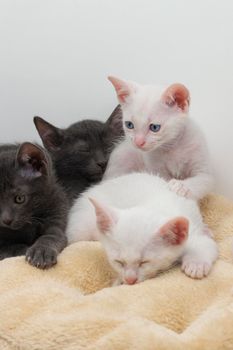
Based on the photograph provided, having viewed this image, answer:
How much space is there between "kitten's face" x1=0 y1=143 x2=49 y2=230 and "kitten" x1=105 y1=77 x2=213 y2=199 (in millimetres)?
367

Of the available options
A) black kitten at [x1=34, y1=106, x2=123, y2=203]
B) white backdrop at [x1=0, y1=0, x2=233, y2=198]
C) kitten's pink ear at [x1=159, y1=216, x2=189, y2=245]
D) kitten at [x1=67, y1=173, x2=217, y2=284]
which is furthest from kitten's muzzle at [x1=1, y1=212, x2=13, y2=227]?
white backdrop at [x1=0, y1=0, x2=233, y2=198]

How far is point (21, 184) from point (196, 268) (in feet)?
2.25

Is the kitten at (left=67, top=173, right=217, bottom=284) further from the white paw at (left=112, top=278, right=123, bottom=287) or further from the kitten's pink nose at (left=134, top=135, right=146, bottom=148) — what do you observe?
the kitten's pink nose at (left=134, top=135, right=146, bottom=148)

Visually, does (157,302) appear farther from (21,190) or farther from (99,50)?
(99,50)

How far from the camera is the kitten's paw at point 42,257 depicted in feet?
5.32

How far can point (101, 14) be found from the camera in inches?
96.3

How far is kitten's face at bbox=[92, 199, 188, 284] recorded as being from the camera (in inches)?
60.5

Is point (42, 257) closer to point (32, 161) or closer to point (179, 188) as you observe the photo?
point (32, 161)

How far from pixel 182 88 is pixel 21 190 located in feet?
2.19

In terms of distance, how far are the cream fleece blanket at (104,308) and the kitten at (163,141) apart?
0.41m

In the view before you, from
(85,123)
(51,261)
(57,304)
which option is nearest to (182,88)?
(85,123)

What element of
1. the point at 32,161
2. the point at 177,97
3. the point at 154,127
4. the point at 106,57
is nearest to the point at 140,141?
the point at 154,127

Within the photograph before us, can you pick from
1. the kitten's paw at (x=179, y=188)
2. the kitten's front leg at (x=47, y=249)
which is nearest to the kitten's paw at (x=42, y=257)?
the kitten's front leg at (x=47, y=249)

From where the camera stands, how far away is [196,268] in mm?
1546
